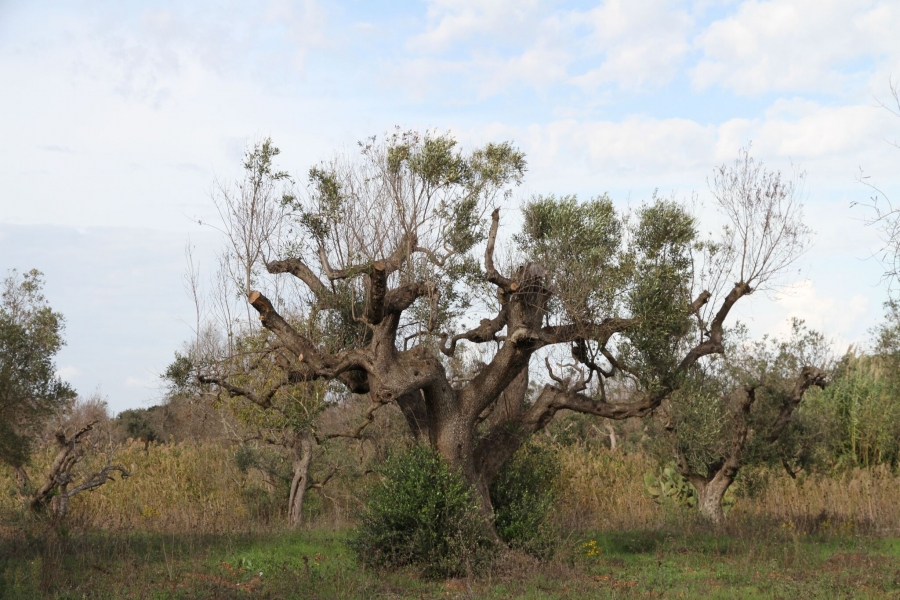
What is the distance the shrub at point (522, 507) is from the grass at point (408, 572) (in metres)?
0.42

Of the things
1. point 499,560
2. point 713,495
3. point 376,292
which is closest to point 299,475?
point 499,560

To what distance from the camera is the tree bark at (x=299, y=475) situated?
19955 millimetres

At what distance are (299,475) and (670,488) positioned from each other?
9.87 m

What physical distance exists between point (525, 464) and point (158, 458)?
44.0ft

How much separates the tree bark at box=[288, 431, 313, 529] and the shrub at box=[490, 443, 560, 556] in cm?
595

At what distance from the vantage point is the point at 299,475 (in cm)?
2017

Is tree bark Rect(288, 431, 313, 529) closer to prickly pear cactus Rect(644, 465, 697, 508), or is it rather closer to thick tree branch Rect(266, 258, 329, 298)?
thick tree branch Rect(266, 258, 329, 298)

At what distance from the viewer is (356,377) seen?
15.0m

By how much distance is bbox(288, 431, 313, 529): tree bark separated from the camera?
20.0m

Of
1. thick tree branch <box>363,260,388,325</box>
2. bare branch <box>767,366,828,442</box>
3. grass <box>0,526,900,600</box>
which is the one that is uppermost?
thick tree branch <box>363,260,388,325</box>

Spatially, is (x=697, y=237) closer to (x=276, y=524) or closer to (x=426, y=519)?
(x=426, y=519)

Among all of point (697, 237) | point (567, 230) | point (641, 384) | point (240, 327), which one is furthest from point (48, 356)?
point (697, 237)

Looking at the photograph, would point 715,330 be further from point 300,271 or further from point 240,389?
point 240,389

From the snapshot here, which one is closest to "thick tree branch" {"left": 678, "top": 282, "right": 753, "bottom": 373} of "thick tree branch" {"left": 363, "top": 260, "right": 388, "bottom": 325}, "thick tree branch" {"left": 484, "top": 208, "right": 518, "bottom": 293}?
"thick tree branch" {"left": 484, "top": 208, "right": 518, "bottom": 293}
